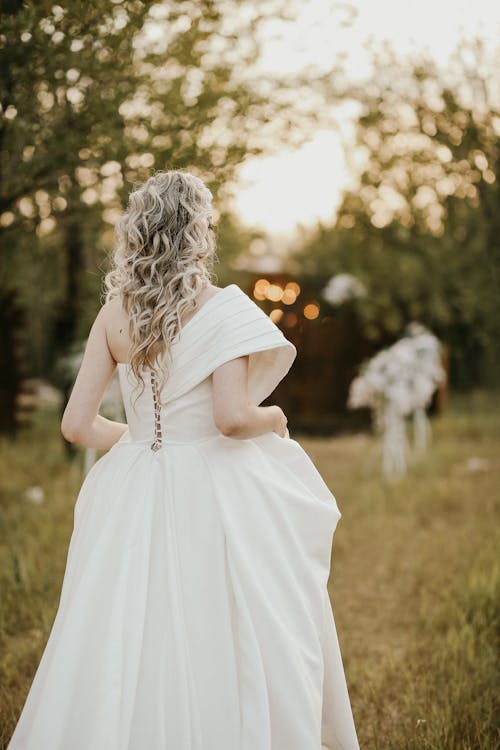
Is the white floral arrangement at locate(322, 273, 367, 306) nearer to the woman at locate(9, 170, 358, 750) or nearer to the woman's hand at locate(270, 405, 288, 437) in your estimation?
the woman's hand at locate(270, 405, 288, 437)

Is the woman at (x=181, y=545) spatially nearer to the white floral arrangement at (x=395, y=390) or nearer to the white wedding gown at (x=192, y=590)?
the white wedding gown at (x=192, y=590)

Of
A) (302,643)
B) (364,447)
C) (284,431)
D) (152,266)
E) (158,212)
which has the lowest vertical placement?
(364,447)

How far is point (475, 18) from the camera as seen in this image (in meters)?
9.51

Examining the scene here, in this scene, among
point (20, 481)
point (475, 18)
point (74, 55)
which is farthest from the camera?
point (475, 18)

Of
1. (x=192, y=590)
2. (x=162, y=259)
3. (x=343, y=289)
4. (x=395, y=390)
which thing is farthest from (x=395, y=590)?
(x=343, y=289)

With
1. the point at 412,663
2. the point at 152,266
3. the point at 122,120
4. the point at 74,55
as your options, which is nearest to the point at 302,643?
the point at 152,266

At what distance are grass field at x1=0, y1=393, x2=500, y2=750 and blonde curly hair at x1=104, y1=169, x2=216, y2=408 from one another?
185 cm

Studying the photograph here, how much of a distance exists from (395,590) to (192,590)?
3478 mm

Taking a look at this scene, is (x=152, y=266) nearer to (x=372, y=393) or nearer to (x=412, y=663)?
(x=412, y=663)

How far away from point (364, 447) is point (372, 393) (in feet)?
9.22

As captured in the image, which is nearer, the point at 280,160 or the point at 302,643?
the point at 302,643

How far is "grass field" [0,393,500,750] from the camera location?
12.1 ft

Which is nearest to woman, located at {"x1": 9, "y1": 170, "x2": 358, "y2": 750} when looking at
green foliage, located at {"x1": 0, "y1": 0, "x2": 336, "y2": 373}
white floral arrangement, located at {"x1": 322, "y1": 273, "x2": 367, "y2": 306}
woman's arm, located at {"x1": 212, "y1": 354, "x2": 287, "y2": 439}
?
woman's arm, located at {"x1": 212, "y1": 354, "x2": 287, "y2": 439}

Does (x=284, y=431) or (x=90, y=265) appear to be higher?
(x=90, y=265)
